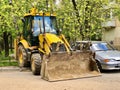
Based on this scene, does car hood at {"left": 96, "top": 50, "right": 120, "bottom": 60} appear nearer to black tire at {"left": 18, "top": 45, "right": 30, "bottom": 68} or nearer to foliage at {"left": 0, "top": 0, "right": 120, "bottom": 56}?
black tire at {"left": 18, "top": 45, "right": 30, "bottom": 68}

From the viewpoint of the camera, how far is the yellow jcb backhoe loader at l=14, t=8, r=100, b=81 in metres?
12.6

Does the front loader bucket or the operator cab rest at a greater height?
the operator cab

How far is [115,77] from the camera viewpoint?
12.9 m

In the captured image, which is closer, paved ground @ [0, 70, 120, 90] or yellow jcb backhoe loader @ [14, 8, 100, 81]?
paved ground @ [0, 70, 120, 90]

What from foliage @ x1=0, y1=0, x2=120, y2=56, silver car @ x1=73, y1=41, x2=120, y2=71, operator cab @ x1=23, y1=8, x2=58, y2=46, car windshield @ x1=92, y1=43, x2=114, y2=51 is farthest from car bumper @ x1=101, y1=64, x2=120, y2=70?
foliage @ x1=0, y1=0, x2=120, y2=56

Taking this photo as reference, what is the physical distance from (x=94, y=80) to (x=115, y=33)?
26.3 metres

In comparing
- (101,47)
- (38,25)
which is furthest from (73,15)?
(38,25)

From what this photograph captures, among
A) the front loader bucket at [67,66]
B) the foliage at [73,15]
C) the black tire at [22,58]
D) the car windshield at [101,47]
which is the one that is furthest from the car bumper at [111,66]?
the foliage at [73,15]

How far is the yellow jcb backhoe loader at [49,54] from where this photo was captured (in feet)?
41.3

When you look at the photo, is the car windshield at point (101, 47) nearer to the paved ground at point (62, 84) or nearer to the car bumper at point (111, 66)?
the car bumper at point (111, 66)

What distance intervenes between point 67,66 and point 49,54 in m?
0.98

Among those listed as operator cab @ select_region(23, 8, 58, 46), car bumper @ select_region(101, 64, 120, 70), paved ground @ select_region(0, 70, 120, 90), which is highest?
operator cab @ select_region(23, 8, 58, 46)

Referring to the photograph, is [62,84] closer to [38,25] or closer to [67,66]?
[67,66]

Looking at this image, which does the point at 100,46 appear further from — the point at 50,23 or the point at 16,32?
the point at 16,32
